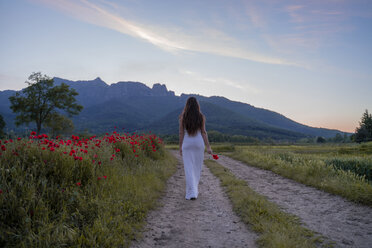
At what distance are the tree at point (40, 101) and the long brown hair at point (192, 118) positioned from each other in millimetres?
37834

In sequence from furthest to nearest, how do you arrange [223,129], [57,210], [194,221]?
[223,129], [194,221], [57,210]

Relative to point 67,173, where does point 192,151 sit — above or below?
above

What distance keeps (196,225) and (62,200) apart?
2654 millimetres

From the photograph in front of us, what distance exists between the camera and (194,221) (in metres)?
4.73

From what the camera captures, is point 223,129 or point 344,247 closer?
point 344,247

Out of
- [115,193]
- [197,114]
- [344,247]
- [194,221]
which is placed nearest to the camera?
[344,247]

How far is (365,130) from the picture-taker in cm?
5691

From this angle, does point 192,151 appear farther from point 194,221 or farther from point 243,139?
point 243,139

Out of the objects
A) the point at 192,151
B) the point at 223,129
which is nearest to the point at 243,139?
the point at 223,129

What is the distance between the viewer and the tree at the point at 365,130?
55.9 meters

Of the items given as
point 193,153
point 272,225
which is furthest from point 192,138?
point 272,225

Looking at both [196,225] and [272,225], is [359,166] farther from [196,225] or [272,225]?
[196,225]

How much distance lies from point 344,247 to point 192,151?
4232 mm

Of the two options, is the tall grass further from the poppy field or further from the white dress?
the poppy field
